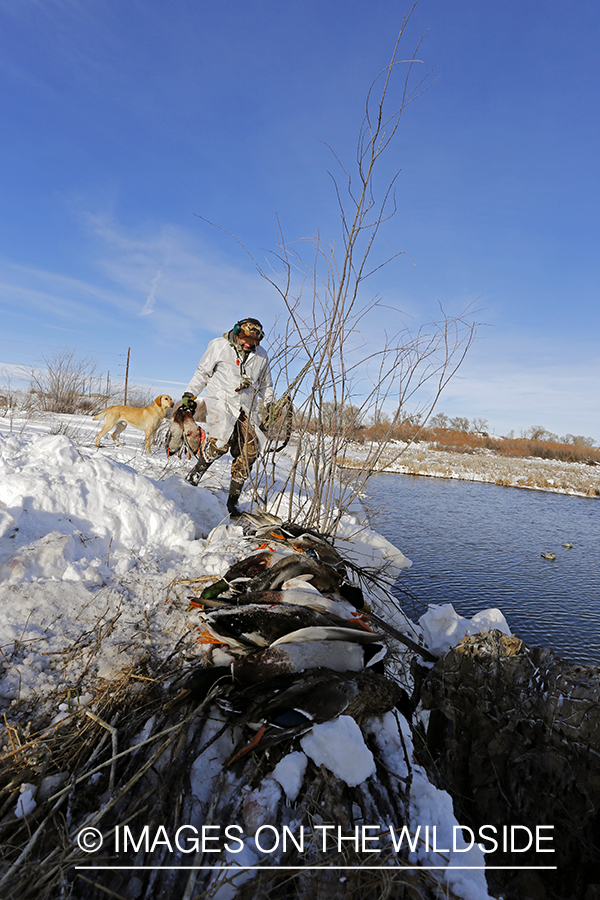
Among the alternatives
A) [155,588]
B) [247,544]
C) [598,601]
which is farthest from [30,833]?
[598,601]

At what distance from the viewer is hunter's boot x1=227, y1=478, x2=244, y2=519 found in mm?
3869

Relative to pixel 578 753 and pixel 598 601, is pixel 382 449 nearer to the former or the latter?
pixel 578 753

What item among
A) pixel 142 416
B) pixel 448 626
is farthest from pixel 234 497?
pixel 142 416

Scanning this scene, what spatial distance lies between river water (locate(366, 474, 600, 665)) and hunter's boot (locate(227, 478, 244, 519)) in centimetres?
123

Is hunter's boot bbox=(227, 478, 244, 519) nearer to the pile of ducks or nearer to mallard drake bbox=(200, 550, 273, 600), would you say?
mallard drake bbox=(200, 550, 273, 600)

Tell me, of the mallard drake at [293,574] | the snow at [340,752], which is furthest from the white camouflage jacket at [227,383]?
the snow at [340,752]

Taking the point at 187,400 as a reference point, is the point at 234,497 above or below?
below

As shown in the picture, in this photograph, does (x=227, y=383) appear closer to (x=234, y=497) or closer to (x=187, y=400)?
(x=187, y=400)

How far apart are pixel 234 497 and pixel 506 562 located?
475 centimetres

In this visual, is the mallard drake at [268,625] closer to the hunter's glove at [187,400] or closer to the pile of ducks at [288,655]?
the pile of ducks at [288,655]

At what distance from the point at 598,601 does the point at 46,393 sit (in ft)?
47.0

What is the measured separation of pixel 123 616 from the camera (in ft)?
6.66

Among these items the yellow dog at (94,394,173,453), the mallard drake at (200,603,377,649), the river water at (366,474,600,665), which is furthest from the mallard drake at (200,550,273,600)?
the yellow dog at (94,394,173,453)

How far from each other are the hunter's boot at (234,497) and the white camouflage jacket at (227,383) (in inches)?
21.2
